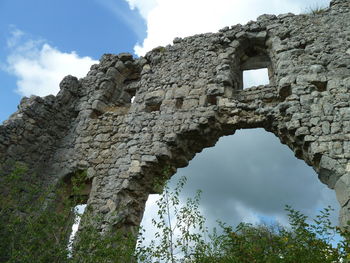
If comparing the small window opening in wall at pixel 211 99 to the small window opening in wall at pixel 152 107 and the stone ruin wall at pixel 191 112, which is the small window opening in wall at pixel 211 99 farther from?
the small window opening in wall at pixel 152 107

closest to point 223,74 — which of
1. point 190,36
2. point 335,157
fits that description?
point 190,36

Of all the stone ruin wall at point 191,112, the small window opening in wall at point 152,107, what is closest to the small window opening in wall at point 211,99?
the stone ruin wall at point 191,112

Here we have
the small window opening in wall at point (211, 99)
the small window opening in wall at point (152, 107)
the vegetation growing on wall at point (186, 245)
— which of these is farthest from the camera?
the small window opening in wall at point (152, 107)

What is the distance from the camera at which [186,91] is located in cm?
785

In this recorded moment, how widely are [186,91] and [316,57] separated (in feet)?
9.57

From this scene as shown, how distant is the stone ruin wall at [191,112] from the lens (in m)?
6.24

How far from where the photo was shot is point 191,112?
7.39 metres

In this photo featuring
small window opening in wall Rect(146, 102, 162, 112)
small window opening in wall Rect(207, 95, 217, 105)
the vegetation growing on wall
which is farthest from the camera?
small window opening in wall Rect(146, 102, 162, 112)

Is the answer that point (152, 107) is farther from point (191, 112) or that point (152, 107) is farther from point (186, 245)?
point (186, 245)

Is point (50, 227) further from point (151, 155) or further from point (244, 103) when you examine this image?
point (244, 103)

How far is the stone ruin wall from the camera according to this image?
6242mm

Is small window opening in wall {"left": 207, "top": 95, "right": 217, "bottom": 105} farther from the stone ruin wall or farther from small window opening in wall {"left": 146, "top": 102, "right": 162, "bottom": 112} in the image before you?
small window opening in wall {"left": 146, "top": 102, "right": 162, "bottom": 112}

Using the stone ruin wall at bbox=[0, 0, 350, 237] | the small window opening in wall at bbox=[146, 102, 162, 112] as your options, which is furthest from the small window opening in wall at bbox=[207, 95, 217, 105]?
the small window opening in wall at bbox=[146, 102, 162, 112]

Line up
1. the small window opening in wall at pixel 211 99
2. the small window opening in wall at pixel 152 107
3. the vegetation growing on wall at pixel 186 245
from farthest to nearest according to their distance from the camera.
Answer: the small window opening in wall at pixel 152 107
the small window opening in wall at pixel 211 99
the vegetation growing on wall at pixel 186 245
